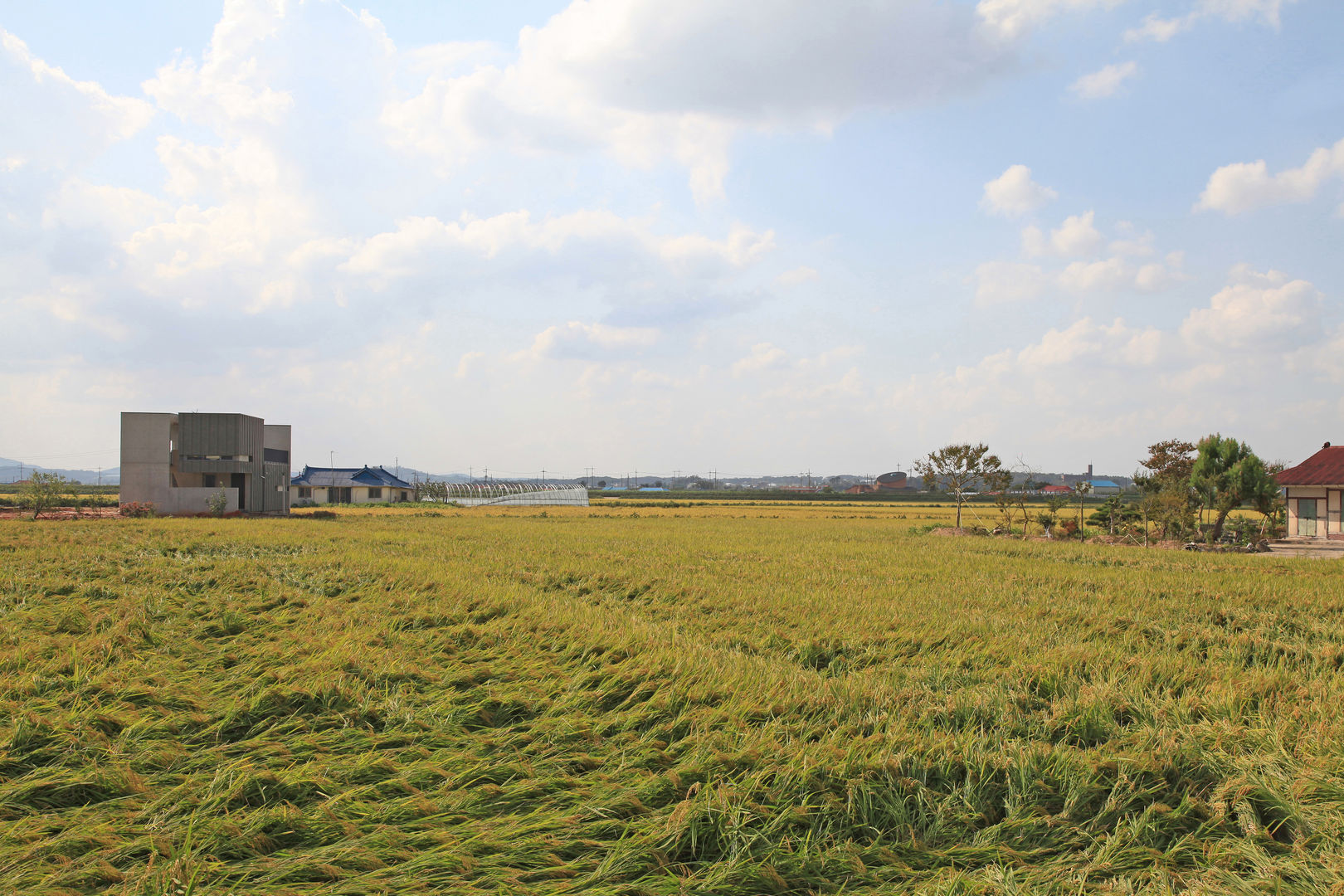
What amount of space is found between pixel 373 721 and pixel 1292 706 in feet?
27.1

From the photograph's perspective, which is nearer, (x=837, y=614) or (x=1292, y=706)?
(x=1292, y=706)

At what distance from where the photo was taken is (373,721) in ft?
19.1

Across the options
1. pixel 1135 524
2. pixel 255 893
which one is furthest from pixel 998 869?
pixel 1135 524

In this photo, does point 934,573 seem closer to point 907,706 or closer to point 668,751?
point 907,706

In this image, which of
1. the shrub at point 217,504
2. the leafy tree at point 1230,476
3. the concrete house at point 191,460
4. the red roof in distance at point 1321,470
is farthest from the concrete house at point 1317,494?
the concrete house at point 191,460

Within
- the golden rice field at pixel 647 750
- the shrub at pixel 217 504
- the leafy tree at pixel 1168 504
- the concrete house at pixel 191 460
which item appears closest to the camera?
the golden rice field at pixel 647 750

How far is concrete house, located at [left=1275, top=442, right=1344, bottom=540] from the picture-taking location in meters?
30.9

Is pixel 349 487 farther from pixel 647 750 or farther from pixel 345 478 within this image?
pixel 647 750

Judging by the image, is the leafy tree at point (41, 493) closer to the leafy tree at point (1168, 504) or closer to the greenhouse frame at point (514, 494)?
the greenhouse frame at point (514, 494)

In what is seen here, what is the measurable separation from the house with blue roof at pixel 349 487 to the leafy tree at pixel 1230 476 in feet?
232

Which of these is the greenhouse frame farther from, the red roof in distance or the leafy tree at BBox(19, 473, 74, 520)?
the red roof in distance

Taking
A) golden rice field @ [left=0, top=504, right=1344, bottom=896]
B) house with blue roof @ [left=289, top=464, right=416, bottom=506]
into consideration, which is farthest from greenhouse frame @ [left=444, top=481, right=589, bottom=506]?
golden rice field @ [left=0, top=504, right=1344, bottom=896]

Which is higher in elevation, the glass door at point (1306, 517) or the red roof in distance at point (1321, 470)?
the red roof in distance at point (1321, 470)

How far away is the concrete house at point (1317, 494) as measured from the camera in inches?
1215
